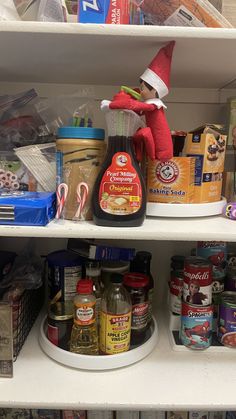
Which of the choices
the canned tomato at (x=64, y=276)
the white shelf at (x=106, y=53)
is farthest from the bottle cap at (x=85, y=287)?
the white shelf at (x=106, y=53)

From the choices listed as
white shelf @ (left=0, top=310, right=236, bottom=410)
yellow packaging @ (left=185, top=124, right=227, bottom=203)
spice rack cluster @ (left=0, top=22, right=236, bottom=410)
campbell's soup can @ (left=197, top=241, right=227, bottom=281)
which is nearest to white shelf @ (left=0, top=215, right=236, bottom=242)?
spice rack cluster @ (left=0, top=22, right=236, bottom=410)

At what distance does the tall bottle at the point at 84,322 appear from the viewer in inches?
30.5

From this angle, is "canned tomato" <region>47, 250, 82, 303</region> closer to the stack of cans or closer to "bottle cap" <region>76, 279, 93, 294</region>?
"bottle cap" <region>76, 279, 93, 294</region>

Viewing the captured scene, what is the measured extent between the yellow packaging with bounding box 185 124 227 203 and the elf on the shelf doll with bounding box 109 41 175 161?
10 centimetres

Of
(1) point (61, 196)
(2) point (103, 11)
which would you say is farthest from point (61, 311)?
(2) point (103, 11)

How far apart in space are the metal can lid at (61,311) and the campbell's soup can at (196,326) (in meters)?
0.28

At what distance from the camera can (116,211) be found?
70 cm

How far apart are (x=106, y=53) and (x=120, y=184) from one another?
A: 294 mm

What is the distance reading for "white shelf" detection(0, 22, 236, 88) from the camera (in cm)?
64

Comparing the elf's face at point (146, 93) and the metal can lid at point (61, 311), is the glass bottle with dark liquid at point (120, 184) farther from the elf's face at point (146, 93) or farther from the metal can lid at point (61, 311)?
the metal can lid at point (61, 311)

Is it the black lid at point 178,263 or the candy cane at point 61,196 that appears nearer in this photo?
the candy cane at point 61,196

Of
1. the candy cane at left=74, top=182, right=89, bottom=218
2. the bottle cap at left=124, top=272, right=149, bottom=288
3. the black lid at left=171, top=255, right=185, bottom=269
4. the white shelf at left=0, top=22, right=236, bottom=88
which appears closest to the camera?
the white shelf at left=0, top=22, right=236, bottom=88

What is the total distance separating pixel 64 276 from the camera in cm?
88

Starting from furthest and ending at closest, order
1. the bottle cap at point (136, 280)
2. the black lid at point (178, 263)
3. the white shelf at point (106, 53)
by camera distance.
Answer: the black lid at point (178, 263), the bottle cap at point (136, 280), the white shelf at point (106, 53)
